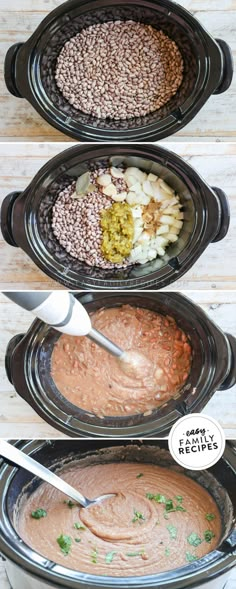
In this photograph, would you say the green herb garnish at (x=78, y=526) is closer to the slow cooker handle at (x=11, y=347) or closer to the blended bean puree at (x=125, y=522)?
the blended bean puree at (x=125, y=522)

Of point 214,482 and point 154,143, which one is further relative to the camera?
point 214,482

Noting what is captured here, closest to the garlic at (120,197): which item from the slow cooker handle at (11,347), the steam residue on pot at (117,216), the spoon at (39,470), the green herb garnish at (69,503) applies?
the steam residue on pot at (117,216)

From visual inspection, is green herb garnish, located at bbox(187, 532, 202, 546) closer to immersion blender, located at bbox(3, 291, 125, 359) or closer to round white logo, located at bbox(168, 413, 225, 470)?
round white logo, located at bbox(168, 413, 225, 470)

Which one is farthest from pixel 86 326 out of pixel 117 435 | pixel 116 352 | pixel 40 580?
pixel 40 580

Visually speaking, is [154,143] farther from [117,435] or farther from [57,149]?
[117,435]

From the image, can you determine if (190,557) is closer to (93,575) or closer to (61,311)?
(93,575)

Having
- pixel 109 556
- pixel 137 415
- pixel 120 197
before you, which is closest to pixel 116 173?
pixel 120 197
